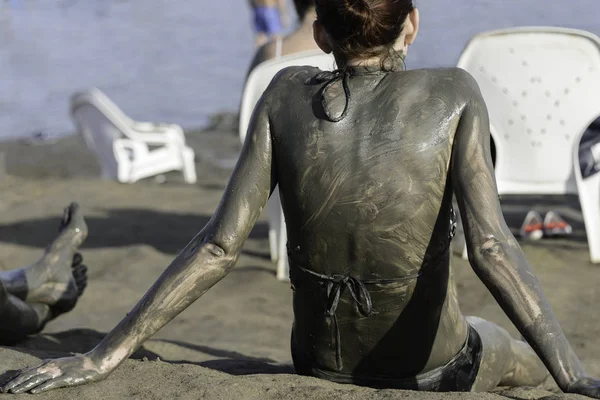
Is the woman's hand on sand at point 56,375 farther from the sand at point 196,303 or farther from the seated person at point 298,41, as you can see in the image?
the seated person at point 298,41

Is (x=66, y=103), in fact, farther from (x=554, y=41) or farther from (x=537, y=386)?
(x=537, y=386)

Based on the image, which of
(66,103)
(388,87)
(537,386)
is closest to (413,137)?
(388,87)

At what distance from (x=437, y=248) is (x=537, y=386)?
0.92 m

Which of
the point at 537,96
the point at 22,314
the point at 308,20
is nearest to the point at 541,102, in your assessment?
the point at 537,96

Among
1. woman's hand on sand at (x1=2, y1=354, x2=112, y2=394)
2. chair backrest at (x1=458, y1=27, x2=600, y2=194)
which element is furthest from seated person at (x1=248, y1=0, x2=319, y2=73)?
woman's hand on sand at (x1=2, y1=354, x2=112, y2=394)

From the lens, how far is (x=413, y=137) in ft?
9.07

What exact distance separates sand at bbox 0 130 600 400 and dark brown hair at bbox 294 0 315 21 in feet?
5.18

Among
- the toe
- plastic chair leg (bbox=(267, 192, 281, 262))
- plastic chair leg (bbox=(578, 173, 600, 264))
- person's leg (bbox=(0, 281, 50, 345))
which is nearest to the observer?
person's leg (bbox=(0, 281, 50, 345))

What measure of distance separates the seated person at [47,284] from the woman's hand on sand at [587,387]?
7.53ft

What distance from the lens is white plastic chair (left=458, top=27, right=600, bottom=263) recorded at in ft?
18.3

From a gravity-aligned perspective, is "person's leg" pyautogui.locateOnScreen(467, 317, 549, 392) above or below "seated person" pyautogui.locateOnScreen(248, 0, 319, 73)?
below

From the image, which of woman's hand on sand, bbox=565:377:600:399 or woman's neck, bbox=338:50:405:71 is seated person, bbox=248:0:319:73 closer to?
woman's neck, bbox=338:50:405:71

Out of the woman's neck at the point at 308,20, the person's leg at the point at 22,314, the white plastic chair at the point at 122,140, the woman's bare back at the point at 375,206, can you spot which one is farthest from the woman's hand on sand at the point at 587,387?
the white plastic chair at the point at 122,140

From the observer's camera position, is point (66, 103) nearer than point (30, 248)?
No
